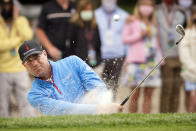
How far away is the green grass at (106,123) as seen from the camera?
480cm

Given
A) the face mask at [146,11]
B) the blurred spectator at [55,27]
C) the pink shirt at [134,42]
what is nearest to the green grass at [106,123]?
the pink shirt at [134,42]

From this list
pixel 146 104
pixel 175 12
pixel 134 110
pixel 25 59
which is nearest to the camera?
pixel 25 59

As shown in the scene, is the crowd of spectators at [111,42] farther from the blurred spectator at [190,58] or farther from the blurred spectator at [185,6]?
the blurred spectator at [185,6]

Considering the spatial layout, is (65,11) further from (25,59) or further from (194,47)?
(25,59)

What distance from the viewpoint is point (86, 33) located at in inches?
349

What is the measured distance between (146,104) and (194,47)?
1.27 m

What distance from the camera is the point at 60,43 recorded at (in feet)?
30.0

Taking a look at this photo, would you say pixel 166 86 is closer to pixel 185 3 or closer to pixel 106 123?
pixel 185 3

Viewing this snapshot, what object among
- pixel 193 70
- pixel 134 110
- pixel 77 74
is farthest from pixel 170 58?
pixel 77 74

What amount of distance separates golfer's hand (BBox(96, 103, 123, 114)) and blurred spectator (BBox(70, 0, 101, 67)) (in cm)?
356

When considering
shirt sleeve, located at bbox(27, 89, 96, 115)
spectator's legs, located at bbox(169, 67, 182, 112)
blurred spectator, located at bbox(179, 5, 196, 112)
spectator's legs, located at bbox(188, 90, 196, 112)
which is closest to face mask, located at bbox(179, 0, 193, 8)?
blurred spectator, located at bbox(179, 5, 196, 112)

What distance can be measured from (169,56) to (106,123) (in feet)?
15.8

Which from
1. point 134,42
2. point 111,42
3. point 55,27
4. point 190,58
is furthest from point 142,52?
point 55,27

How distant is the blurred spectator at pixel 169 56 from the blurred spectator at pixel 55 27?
1628 mm
